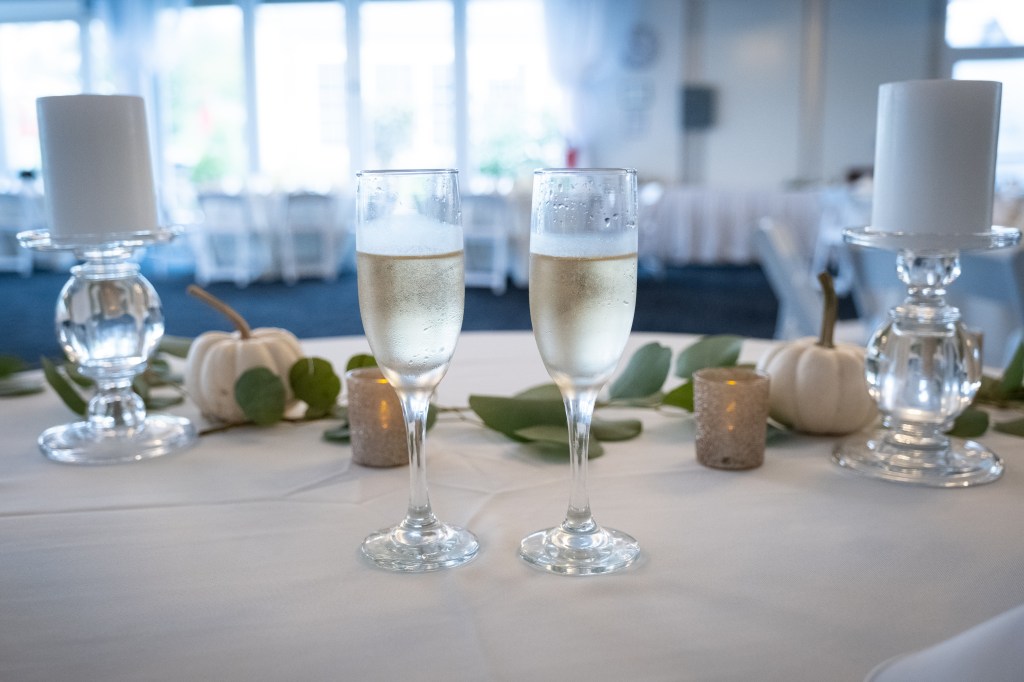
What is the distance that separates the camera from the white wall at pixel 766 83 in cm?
990

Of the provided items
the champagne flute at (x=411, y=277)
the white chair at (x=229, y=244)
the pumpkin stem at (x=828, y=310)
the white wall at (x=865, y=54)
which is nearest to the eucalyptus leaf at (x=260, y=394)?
the champagne flute at (x=411, y=277)

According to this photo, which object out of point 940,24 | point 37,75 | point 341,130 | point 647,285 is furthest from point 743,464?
point 37,75

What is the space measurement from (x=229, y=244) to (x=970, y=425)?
7733 mm

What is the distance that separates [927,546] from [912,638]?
0.17 meters

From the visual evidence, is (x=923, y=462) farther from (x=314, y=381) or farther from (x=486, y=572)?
(x=314, y=381)

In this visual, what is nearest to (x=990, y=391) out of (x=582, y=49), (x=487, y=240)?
(x=487, y=240)

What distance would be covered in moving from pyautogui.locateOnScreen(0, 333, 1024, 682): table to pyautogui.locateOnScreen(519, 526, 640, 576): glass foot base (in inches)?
0.4

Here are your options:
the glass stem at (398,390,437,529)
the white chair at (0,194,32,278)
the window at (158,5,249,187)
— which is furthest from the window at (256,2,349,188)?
the glass stem at (398,390,437,529)

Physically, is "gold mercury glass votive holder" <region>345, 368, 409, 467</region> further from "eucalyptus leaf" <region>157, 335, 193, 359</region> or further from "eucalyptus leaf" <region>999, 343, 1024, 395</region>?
"eucalyptus leaf" <region>999, 343, 1024, 395</region>

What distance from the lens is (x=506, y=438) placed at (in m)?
1.06

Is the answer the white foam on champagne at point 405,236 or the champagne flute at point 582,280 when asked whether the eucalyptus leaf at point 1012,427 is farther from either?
the white foam on champagne at point 405,236

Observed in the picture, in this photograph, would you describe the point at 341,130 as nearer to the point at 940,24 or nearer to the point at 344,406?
the point at 940,24

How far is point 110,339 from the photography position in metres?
1.06

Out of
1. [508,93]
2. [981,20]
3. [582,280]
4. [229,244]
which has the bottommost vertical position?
[229,244]
